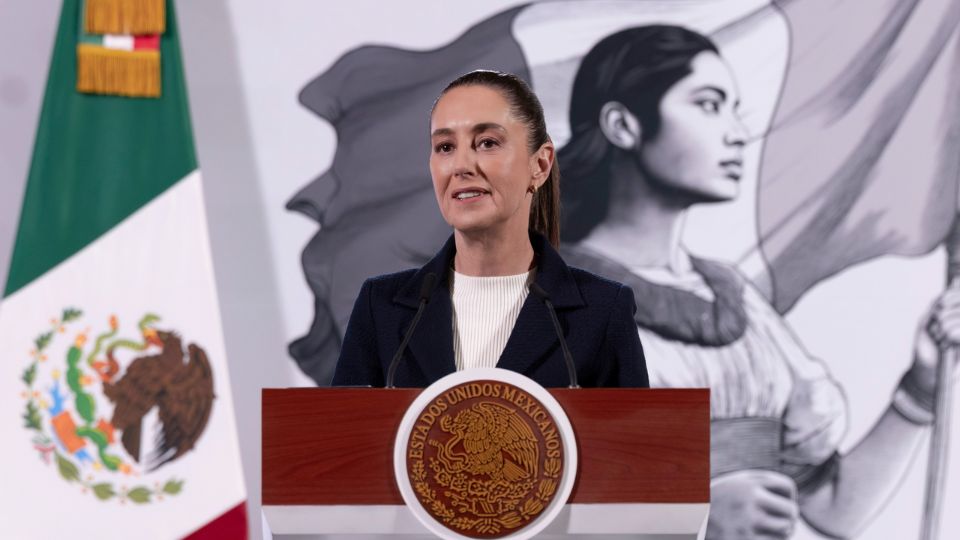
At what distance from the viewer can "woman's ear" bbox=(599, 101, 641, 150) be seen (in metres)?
3.71

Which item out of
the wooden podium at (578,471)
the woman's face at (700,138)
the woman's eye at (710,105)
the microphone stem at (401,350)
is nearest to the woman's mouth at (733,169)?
the woman's face at (700,138)

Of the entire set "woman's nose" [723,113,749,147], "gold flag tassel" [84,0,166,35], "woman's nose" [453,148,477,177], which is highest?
"gold flag tassel" [84,0,166,35]

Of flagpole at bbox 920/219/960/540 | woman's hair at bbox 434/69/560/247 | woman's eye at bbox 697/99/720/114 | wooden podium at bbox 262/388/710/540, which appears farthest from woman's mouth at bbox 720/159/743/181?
wooden podium at bbox 262/388/710/540

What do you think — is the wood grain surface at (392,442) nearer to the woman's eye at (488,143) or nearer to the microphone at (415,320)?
the microphone at (415,320)

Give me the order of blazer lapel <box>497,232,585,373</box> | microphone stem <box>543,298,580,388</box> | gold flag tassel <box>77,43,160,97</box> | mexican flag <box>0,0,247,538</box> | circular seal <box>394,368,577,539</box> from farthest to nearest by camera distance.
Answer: gold flag tassel <box>77,43,160,97</box> → mexican flag <box>0,0,247,538</box> → blazer lapel <box>497,232,585,373</box> → microphone stem <box>543,298,580,388</box> → circular seal <box>394,368,577,539</box>

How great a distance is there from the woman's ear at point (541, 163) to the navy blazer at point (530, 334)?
0.12m

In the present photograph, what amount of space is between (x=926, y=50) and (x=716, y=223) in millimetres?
947

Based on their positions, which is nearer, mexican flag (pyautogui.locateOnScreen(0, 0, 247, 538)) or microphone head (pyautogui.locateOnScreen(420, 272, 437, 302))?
microphone head (pyautogui.locateOnScreen(420, 272, 437, 302))

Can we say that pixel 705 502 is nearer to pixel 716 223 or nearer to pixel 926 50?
pixel 716 223

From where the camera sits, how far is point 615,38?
3.70 metres

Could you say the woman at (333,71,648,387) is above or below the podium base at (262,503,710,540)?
above

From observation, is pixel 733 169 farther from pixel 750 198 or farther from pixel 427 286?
pixel 427 286

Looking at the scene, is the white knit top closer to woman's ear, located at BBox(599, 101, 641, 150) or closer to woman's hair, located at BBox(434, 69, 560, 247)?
woman's hair, located at BBox(434, 69, 560, 247)

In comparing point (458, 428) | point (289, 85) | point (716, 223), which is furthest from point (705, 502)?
point (289, 85)
